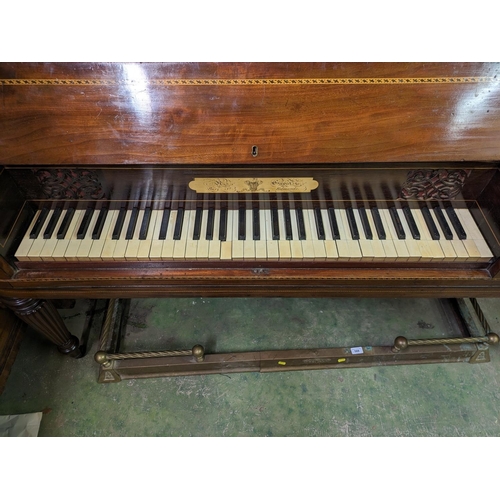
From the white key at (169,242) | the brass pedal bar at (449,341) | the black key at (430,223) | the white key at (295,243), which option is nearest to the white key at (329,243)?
the white key at (295,243)

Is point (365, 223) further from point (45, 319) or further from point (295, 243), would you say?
point (45, 319)

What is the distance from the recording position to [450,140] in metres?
1.41

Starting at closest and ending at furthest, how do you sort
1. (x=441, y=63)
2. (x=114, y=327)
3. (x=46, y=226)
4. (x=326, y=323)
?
(x=441, y=63) → (x=46, y=226) → (x=114, y=327) → (x=326, y=323)

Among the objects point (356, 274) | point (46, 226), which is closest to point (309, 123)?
point (356, 274)

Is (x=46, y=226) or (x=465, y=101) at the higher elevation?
(x=465, y=101)

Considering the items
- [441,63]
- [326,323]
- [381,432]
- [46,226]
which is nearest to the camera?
[441,63]

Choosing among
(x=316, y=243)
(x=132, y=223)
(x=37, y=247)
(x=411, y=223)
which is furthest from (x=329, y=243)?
(x=37, y=247)

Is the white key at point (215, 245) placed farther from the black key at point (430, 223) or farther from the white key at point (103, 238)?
the black key at point (430, 223)

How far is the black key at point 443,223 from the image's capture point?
1612 millimetres

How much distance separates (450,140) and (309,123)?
1.84ft

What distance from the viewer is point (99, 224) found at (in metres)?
1.63

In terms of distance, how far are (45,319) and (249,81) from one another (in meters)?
1.57

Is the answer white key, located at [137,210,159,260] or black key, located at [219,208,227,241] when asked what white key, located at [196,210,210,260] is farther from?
white key, located at [137,210,159,260]

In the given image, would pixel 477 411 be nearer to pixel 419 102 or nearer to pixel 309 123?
pixel 419 102
